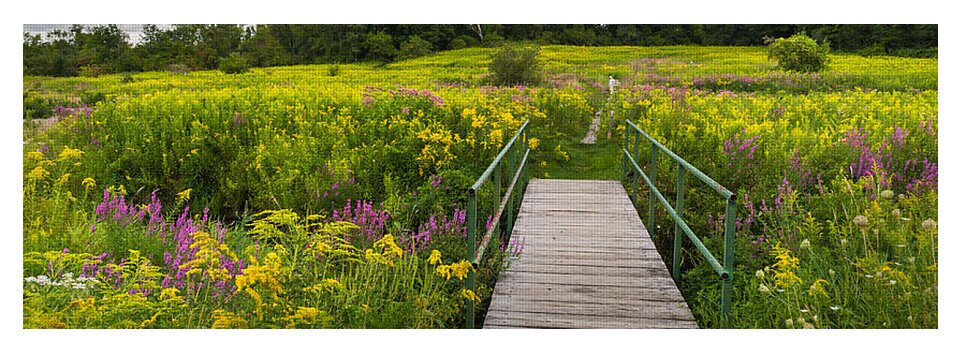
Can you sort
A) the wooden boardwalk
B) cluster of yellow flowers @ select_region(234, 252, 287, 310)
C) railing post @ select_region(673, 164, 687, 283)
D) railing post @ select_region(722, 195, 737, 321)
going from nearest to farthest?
cluster of yellow flowers @ select_region(234, 252, 287, 310) → railing post @ select_region(722, 195, 737, 321) → the wooden boardwalk → railing post @ select_region(673, 164, 687, 283)

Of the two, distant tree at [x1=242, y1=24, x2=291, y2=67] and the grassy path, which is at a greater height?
distant tree at [x1=242, y1=24, x2=291, y2=67]

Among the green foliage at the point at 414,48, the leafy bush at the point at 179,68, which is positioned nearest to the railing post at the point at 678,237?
the green foliage at the point at 414,48

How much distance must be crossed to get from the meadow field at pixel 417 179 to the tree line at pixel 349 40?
0.89 feet

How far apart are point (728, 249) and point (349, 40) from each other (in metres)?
3.46

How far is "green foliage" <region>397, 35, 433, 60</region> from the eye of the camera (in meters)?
5.96

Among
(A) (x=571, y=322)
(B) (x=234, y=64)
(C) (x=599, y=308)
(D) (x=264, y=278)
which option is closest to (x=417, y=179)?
(B) (x=234, y=64)

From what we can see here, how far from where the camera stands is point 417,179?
293 inches

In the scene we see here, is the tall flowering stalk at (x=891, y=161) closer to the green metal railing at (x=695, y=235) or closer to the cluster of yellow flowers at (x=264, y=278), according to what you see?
the green metal railing at (x=695, y=235)

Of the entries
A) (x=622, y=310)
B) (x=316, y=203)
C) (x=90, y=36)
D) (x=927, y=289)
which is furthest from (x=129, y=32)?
(x=927, y=289)

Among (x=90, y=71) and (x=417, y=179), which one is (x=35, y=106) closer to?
(x=90, y=71)

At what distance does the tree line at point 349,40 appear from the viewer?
5.19 metres

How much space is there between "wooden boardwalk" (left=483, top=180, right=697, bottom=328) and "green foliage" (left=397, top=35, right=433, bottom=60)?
165cm

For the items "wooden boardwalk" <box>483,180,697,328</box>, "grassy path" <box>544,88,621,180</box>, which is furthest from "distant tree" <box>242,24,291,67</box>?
"grassy path" <box>544,88,621,180</box>

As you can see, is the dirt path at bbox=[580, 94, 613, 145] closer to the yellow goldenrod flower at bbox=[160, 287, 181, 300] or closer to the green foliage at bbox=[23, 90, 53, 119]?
the green foliage at bbox=[23, 90, 53, 119]
